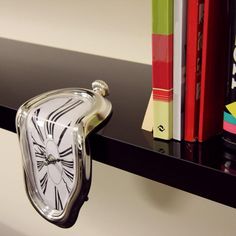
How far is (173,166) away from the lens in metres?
0.63

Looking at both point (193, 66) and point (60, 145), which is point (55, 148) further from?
point (193, 66)

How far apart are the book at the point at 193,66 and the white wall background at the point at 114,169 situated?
30 centimetres

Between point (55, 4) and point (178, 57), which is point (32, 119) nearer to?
point (178, 57)

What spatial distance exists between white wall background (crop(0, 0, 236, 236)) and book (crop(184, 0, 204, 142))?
301mm

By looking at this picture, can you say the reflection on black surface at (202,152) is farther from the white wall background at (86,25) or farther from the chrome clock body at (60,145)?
the white wall background at (86,25)

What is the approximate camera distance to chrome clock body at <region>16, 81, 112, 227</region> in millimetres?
694

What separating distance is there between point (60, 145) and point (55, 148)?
0.5 inches

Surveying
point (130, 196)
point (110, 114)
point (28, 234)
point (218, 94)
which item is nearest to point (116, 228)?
point (130, 196)

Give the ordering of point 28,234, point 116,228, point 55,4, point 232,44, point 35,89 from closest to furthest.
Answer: point 232,44, point 35,89, point 55,4, point 116,228, point 28,234

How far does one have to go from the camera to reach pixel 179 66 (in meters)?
0.64

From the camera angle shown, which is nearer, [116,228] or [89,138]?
[89,138]

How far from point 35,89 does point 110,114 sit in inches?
7.0

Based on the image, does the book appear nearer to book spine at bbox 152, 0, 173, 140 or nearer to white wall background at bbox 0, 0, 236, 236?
book spine at bbox 152, 0, 173, 140

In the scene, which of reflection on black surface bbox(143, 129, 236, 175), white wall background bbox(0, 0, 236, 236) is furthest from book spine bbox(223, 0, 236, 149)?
white wall background bbox(0, 0, 236, 236)
